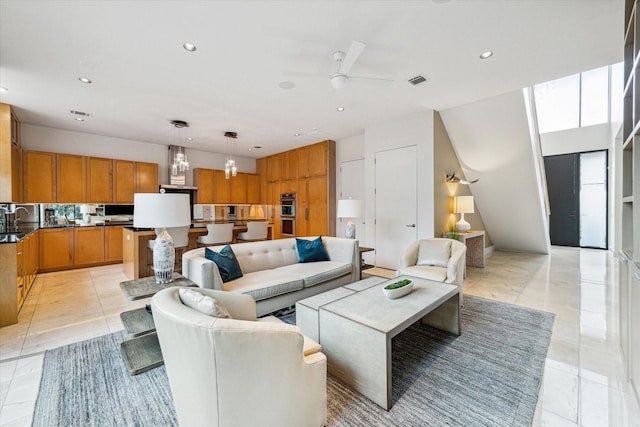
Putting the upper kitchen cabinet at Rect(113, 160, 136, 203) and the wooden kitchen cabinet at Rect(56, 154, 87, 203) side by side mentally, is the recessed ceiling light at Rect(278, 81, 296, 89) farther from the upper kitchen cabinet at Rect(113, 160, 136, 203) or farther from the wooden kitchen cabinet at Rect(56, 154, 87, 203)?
the wooden kitchen cabinet at Rect(56, 154, 87, 203)

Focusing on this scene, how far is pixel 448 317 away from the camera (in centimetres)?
266

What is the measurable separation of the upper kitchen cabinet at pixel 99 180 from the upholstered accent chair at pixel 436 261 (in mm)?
6294

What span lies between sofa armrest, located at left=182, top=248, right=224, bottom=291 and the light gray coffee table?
1147 millimetres

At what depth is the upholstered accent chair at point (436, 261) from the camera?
124 inches

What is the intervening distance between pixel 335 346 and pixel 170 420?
43.6 inches

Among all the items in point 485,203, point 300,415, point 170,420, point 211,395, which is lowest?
point 170,420

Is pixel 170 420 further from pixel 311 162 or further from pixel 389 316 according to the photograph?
pixel 311 162

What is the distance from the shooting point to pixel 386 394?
1.67m

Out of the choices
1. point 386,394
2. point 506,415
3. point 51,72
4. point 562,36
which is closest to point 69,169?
point 51,72

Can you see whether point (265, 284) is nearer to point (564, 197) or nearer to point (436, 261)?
point (436, 261)

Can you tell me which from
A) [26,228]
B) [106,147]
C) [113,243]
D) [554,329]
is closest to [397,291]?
[554,329]

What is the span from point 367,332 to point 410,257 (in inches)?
86.7

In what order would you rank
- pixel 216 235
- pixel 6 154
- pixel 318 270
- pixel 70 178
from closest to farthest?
pixel 318 270, pixel 6 154, pixel 216 235, pixel 70 178

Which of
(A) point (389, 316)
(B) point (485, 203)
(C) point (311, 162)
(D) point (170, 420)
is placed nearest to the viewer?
(D) point (170, 420)
